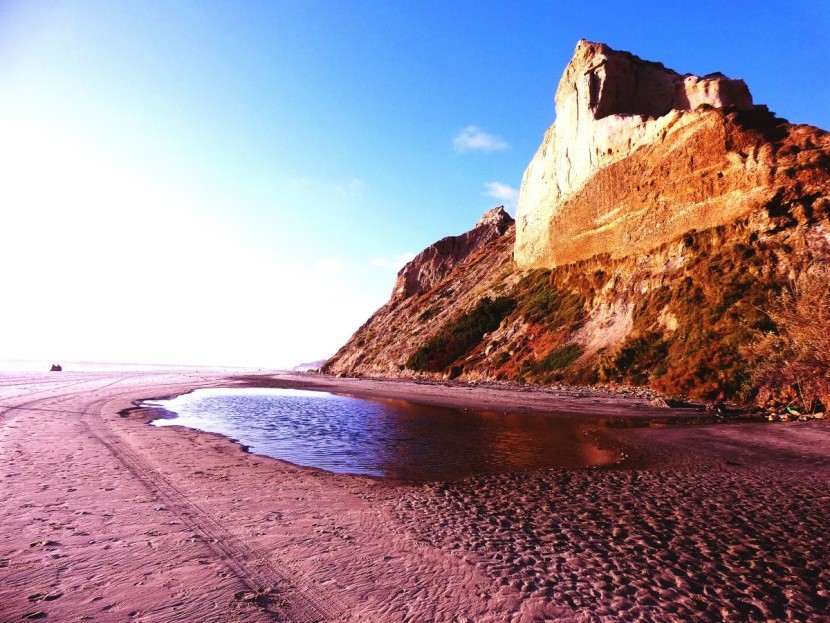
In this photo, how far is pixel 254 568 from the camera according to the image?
434 centimetres

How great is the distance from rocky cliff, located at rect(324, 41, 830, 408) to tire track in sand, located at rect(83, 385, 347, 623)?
16521mm

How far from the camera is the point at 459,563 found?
4.54 meters

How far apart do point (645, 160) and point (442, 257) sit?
44684mm

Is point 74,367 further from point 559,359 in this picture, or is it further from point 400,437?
point 400,437

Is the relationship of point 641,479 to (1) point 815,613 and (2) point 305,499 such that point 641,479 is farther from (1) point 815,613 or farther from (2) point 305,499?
(2) point 305,499

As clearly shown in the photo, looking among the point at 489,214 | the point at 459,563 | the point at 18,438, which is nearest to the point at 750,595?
the point at 459,563

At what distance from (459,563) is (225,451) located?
7289 mm

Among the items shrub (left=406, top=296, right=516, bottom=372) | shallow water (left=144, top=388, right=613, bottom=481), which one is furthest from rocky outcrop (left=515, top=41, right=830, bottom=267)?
shallow water (left=144, top=388, right=613, bottom=481)

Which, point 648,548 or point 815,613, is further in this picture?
point 648,548

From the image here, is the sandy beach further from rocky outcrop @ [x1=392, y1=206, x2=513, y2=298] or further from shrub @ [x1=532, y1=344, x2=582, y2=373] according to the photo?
rocky outcrop @ [x1=392, y1=206, x2=513, y2=298]

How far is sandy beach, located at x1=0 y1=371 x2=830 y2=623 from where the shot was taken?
3.73 metres

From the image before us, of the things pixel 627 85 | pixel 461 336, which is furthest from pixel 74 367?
pixel 627 85

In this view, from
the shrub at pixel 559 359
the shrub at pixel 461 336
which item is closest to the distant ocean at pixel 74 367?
the shrub at pixel 461 336

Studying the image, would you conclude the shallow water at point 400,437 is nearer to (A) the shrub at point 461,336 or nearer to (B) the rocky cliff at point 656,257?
(B) the rocky cliff at point 656,257
